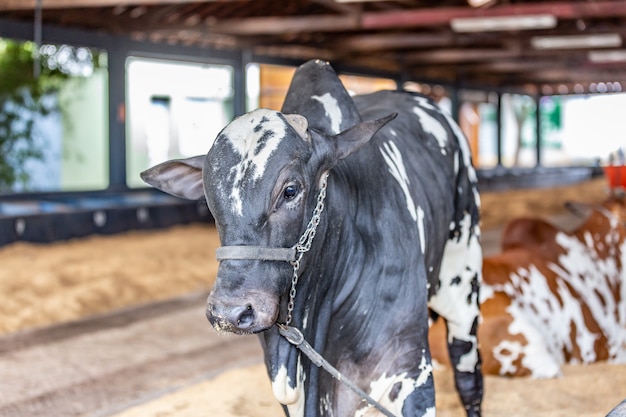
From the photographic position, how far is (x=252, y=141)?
2131mm

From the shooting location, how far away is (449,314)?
10.7ft

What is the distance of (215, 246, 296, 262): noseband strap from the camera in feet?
6.68

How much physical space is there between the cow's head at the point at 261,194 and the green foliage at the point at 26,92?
814 cm

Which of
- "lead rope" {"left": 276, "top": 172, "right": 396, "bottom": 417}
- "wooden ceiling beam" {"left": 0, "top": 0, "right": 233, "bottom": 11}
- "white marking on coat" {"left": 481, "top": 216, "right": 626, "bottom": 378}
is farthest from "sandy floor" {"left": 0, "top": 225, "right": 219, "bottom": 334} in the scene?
"lead rope" {"left": 276, "top": 172, "right": 396, "bottom": 417}

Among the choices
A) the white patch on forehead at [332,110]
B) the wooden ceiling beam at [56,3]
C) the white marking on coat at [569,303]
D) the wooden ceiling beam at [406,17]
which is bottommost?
the white marking on coat at [569,303]

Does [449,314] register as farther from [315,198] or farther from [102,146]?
[102,146]

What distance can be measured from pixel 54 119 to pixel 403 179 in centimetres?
854

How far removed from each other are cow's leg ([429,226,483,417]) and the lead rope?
0.93 metres

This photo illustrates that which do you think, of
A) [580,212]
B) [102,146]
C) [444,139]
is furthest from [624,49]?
[444,139]

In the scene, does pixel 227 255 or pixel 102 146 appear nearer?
pixel 227 255

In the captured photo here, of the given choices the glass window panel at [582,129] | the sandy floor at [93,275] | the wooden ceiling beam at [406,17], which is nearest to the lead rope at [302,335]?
the sandy floor at [93,275]

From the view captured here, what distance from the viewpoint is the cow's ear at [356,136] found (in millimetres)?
2230

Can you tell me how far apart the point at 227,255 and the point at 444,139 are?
4.70 ft

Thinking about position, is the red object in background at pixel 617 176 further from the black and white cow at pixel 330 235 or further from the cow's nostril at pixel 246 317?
the cow's nostril at pixel 246 317
